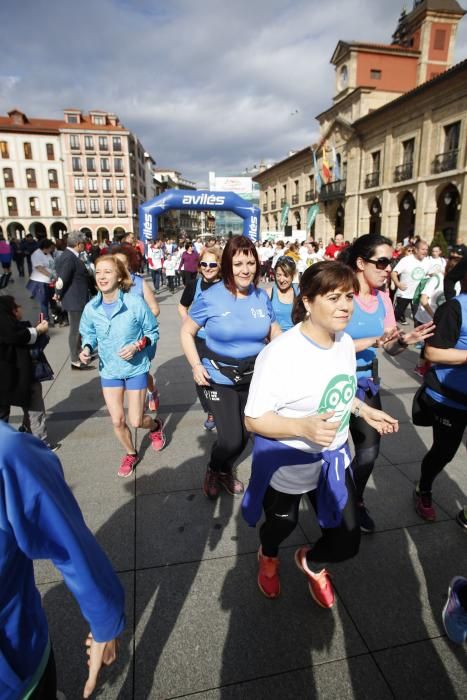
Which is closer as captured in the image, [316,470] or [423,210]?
[316,470]

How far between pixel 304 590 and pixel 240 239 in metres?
2.34

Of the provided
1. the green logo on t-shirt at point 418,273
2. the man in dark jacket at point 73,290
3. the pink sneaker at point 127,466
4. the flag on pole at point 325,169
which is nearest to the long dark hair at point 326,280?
the pink sneaker at point 127,466

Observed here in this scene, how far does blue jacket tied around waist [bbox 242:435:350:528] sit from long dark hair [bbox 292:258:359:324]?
76 cm

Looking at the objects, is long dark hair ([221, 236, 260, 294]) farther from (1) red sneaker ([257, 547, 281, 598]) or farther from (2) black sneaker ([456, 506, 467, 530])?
(2) black sneaker ([456, 506, 467, 530])

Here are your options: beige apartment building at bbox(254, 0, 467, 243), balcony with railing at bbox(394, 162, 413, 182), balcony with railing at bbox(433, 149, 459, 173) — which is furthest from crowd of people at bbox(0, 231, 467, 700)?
balcony with railing at bbox(394, 162, 413, 182)

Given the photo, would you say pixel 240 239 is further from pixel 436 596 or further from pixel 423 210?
pixel 423 210

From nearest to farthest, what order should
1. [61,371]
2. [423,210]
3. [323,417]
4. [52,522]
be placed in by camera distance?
[52,522] < [323,417] < [61,371] < [423,210]

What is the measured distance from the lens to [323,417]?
1592 mm

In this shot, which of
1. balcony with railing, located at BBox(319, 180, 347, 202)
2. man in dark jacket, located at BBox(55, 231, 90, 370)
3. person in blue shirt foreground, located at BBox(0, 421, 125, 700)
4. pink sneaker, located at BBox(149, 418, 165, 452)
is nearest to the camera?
person in blue shirt foreground, located at BBox(0, 421, 125, 700)

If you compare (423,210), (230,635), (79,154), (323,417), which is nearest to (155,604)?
(230,635)

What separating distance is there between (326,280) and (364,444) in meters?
1.38

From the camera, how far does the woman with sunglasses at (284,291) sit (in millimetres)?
4848

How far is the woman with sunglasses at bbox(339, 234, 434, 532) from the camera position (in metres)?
2.61

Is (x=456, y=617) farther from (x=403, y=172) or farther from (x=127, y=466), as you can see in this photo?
(x=403, y=172)
